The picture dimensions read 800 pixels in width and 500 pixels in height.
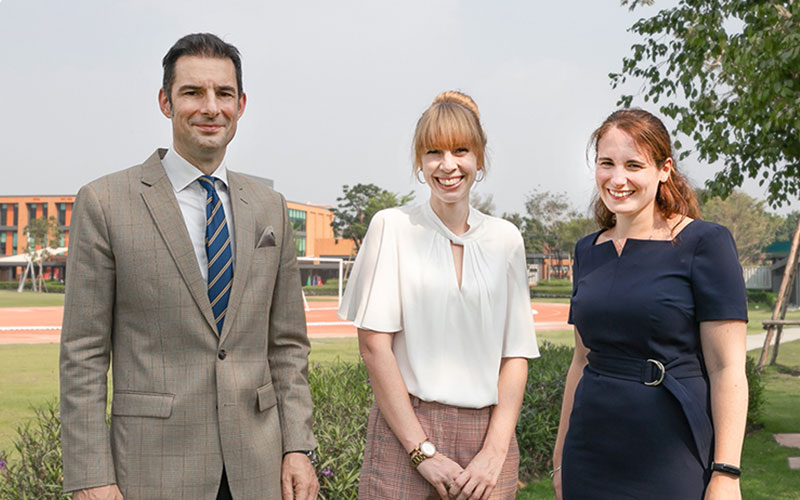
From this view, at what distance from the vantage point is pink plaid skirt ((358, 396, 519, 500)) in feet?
7.45

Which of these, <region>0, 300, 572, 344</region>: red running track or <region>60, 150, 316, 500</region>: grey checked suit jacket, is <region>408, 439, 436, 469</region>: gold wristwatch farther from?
<region>0, 300, 572, 344</region>: red running track

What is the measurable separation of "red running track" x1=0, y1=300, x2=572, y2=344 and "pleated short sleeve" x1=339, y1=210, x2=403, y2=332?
12.0 meters

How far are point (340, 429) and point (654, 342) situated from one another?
2797 mm

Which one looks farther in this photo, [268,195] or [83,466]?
[268,195]

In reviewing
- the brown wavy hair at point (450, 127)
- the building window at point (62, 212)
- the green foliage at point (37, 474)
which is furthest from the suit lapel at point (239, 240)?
the building window at point (62, 212)

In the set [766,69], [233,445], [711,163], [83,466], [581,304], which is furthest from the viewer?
[711,163]

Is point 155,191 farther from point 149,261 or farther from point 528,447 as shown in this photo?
point 528,447

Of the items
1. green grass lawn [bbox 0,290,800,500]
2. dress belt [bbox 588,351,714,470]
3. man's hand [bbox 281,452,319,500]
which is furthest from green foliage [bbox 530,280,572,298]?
man's hand [bbox 281,452,319,500]

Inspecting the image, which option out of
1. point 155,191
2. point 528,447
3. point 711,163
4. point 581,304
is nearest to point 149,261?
point 155,191

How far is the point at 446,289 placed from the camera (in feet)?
7.75

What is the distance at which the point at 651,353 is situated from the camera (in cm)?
214

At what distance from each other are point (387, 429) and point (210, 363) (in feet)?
2.15

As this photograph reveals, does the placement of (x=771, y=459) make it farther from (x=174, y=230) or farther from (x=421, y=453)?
(x=174, y=230)

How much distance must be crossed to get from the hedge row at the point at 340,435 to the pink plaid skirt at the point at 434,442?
74.6 inches
